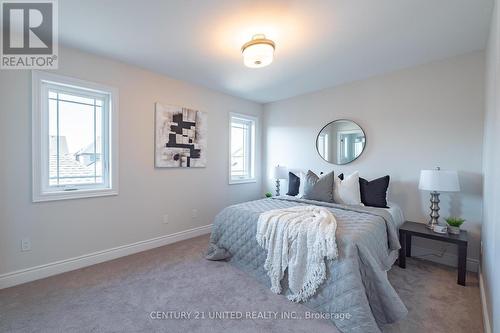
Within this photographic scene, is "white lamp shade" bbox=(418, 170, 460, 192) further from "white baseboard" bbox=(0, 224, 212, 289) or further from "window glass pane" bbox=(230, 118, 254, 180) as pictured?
"white baseboard" bbox=(0, 224, 212, 289)

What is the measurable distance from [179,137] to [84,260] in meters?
1.88

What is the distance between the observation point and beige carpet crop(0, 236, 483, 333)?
66.4 inches

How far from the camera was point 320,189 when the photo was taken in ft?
10.1

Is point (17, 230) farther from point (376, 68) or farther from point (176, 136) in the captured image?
point (376, 68)

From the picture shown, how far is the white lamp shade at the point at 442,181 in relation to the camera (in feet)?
7.83

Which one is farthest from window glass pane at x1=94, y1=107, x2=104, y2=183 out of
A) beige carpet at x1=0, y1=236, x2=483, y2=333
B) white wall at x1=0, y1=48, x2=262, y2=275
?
beige carpet at x1=0, y1=236, x2=483, y2=333

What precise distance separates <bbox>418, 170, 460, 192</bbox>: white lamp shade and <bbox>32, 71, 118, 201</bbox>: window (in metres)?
3.58

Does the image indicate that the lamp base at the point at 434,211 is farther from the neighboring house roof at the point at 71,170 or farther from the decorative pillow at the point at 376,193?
the neighboring house roof at the point at 71,170

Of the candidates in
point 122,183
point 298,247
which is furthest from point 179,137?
point 298,247

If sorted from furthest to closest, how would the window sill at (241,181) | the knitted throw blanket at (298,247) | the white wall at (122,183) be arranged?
the window sill at (241,181)
the white wall at (122,183)
the knitted throw blanket at (298,247)

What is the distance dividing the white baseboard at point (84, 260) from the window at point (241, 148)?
1.39 metres

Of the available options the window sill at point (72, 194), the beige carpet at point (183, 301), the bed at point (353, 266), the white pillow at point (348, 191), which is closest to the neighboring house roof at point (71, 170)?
the window sill at point (72, 194)

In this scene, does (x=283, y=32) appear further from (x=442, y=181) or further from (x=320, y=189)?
(x=442, y=181)

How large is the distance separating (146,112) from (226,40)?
58.5 inches
